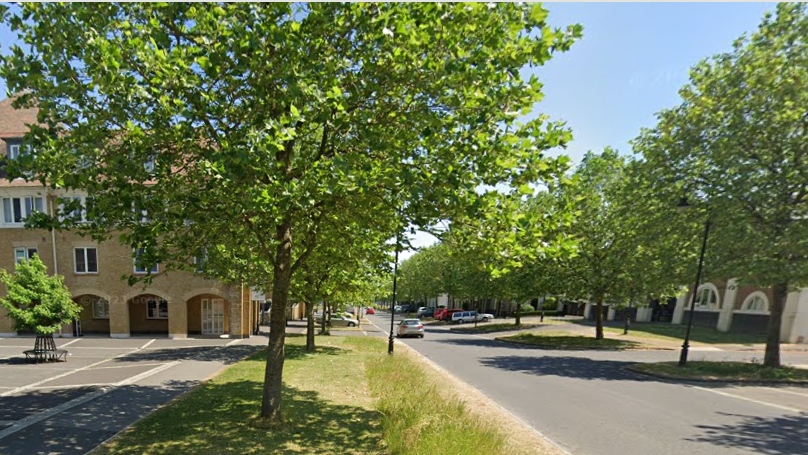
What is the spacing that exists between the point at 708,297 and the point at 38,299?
47.0m

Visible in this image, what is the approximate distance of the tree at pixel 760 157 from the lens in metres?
13.6

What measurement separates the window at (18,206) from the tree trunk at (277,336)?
24242 mm

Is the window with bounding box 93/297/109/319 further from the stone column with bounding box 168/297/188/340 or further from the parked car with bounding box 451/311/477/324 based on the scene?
the parked car with bounding box 451/311/477/324

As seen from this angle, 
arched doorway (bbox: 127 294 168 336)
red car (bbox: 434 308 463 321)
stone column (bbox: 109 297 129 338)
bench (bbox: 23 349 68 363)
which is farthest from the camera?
red car (bbox: 434 308 463 321)

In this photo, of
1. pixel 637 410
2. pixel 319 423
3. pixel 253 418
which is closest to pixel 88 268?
pixel 253 418

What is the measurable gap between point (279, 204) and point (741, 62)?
18495mm

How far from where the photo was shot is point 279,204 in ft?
17.5

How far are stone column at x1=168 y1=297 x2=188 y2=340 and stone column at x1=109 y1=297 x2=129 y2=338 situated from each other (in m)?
2.59

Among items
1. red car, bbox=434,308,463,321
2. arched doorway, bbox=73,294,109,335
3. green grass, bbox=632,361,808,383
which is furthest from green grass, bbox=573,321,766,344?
arched doorway, bbox=73,294,109,335

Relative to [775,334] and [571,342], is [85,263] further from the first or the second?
[775,334]

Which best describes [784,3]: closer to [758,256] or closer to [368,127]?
[758,256]

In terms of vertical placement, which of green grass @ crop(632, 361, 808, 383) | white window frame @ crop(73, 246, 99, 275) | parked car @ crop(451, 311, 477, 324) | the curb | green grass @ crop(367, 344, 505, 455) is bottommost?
green grass @ crop(367, 344, 505, 455)

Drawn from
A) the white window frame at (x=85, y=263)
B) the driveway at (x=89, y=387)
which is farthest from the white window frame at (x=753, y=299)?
the white window frame at (x=85, y=263)

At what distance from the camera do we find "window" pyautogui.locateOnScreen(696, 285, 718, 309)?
115 ft
